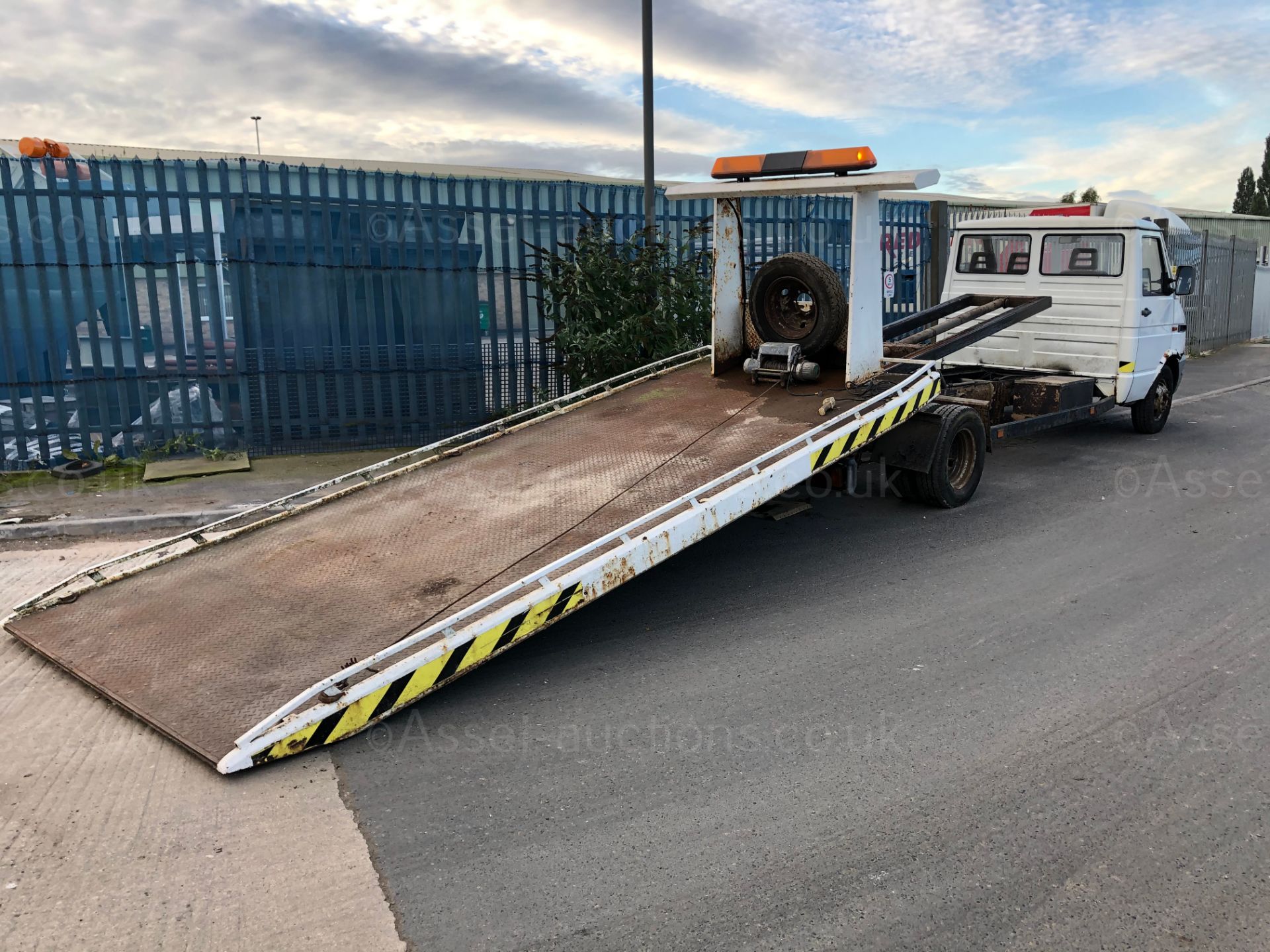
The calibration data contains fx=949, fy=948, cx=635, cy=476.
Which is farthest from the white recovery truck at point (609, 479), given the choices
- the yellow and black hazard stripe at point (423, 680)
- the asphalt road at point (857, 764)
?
the asphalt road at point (857, 764)

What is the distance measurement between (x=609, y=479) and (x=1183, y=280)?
730 centimetres

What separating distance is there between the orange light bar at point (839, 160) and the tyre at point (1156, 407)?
558 centimetres

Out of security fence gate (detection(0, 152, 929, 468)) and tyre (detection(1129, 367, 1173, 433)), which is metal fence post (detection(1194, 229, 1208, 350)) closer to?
tyre (detection(1129, 367, 1173, 433))

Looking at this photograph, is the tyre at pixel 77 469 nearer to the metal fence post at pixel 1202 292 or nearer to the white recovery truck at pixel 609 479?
the white recovery truck at pixel 609 479

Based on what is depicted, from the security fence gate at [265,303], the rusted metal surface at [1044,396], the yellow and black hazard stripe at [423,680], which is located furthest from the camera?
the security fence gate at [265,303]

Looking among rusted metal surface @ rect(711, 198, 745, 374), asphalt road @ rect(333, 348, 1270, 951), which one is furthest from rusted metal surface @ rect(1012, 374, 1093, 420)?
rusted metal surface @ rect(711, 198, 745, 374)

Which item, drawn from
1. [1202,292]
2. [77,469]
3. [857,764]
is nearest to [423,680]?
[857,764]

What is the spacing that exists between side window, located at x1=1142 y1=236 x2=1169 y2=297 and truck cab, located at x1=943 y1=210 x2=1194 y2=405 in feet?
0.04

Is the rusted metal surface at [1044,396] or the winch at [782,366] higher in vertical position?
the winch at [782,366]

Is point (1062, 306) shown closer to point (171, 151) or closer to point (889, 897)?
point (889, 897)

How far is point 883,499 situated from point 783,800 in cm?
478

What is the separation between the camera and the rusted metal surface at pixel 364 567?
4395 millimetres

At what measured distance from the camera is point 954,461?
7867mm

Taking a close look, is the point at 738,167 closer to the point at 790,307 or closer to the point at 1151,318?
the point at 790,307
